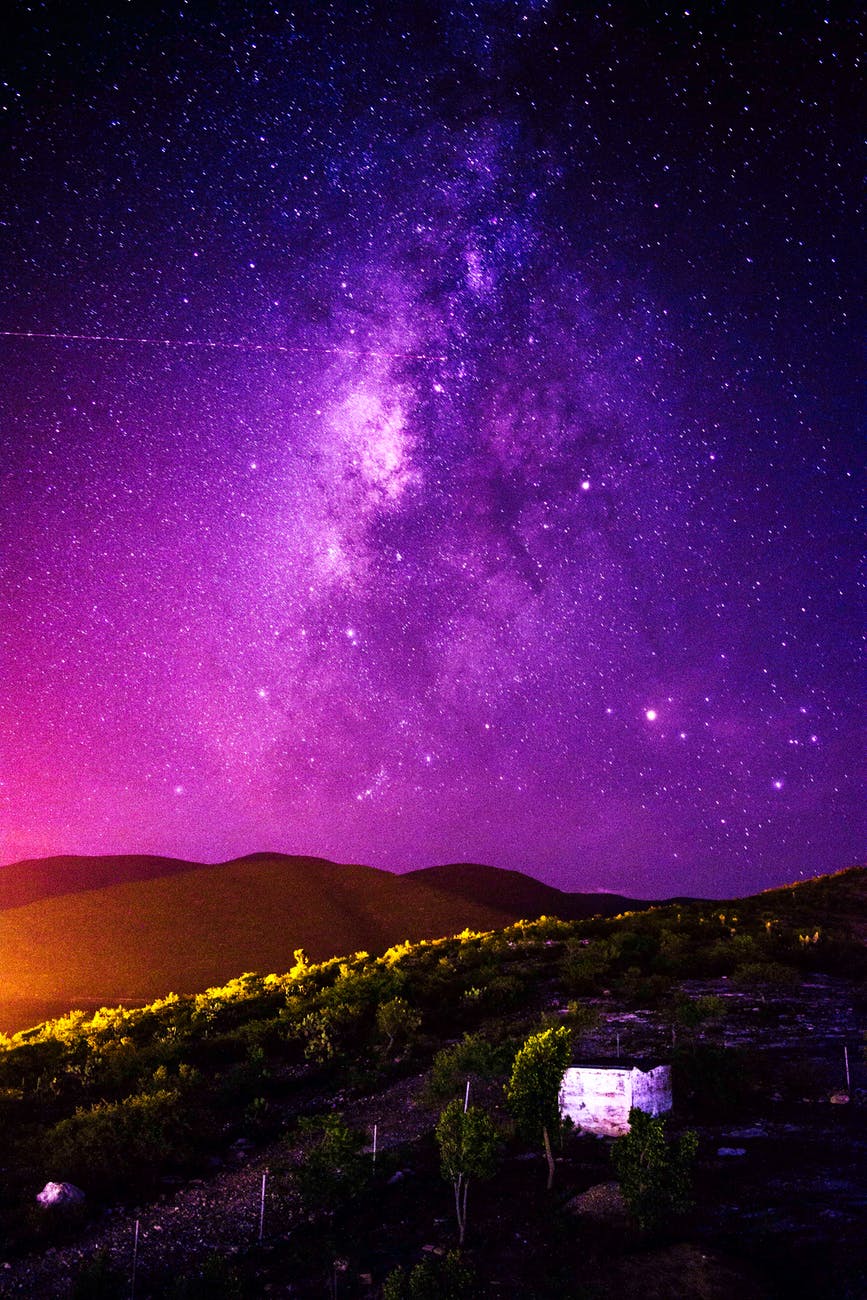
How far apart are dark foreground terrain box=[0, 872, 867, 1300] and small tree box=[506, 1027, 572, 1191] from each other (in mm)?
901

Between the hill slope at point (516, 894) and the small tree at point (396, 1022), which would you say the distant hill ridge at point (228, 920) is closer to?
the hill slope at point (516, 894)

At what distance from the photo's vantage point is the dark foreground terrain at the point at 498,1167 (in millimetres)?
10297

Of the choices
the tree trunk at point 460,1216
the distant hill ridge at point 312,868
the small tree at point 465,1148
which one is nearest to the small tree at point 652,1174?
the small tree at point 465,1148

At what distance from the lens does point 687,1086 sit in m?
15.7

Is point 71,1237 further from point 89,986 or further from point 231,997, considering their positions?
point 89,986

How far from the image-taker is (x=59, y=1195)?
13.3 metres

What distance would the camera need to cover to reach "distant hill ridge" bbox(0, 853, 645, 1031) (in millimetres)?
51688

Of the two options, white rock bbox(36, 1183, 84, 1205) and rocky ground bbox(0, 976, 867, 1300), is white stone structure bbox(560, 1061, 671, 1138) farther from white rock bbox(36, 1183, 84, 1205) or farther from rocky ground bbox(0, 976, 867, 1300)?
white rock bbox(36, 1183, 84, 1205)

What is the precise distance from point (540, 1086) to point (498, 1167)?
203 cm

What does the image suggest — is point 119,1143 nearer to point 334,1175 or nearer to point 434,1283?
point 334,1175

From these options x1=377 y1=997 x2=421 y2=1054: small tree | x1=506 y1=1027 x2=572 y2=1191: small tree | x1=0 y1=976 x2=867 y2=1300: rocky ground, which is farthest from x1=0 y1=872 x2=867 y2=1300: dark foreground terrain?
x1=506 y1=1027 x2=572 y2=1191: small tree

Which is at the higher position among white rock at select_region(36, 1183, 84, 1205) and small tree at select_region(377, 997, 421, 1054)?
small tree at select_region(377, 997, 421, 1054)

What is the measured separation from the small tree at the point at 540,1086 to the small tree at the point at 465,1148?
71 centimetres

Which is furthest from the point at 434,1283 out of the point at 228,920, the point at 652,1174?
the point at 228,920
